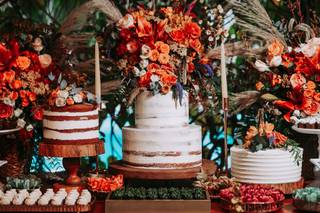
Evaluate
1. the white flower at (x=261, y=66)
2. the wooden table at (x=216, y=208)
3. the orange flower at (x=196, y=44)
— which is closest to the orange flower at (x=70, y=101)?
the wooden table at (x=216, y=208)

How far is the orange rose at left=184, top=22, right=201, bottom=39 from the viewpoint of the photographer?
2635 mm

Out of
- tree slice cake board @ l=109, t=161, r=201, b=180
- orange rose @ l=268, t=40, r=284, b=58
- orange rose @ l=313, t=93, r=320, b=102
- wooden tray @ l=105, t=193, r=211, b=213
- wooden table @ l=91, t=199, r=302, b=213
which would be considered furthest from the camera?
orange rose @ l=268, t=40, r=284, b=58

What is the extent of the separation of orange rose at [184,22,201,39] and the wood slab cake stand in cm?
53

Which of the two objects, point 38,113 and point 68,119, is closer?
point 68,119

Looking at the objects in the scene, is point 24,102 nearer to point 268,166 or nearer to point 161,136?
point 161,136

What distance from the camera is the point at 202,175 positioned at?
103 inches

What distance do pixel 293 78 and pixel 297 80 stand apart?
0.06 feet

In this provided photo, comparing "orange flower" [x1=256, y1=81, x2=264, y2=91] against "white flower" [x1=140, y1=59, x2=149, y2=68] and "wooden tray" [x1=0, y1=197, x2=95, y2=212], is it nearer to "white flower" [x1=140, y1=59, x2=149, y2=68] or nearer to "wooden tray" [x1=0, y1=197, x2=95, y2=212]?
"white flower" [x1=140, y1=59, x2=149, y2=68]

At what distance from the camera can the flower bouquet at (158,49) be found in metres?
2.62

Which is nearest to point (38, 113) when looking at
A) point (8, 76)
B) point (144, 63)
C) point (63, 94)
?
point (8, 76)

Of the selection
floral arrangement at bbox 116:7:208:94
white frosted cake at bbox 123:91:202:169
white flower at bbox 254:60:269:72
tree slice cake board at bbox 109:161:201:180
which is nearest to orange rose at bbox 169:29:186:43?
floral arrangement at bbox 116:7:208:94

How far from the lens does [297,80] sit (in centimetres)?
273

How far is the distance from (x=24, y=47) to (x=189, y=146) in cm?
83

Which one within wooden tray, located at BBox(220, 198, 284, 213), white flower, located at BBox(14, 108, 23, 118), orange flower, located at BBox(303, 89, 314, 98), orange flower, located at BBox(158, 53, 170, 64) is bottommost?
wooden tray, located at BBox(220, 198, 284, 213)
